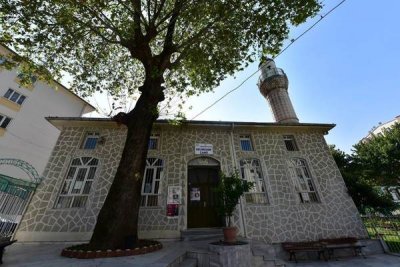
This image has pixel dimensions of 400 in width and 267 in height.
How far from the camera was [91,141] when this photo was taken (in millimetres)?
9078

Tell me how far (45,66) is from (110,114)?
114 inches

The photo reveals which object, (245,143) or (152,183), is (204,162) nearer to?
(245,143)

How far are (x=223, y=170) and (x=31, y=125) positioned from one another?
565 inches

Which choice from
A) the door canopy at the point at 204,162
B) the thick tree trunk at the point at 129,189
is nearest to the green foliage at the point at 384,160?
the door canopy at the point at 204,162

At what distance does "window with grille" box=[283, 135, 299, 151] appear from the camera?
9.85m

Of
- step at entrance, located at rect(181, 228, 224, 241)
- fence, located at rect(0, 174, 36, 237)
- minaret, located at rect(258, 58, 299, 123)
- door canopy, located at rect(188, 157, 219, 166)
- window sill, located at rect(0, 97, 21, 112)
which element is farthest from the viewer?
minaret, located at rect(258, 58, 299, 123)

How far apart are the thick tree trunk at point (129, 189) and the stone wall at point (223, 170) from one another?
2.64 meters

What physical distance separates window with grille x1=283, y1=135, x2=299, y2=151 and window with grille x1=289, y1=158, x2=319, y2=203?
1.93 feet

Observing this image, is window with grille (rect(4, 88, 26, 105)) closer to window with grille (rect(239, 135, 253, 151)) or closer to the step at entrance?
the step at entrance

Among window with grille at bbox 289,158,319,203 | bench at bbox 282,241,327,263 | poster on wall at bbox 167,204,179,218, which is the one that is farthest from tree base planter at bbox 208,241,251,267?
window with grille at bbox 289,158,319,203

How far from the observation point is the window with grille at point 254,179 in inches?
334

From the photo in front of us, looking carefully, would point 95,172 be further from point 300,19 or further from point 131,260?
point 300,19

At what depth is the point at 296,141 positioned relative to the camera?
32.6 ft

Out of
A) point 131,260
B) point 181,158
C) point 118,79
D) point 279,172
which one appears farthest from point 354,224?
point 118,79
